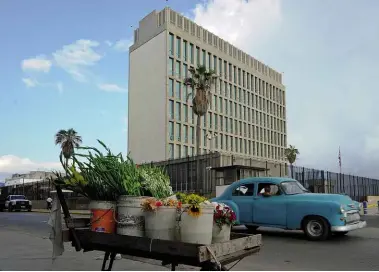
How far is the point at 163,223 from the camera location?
143 inches

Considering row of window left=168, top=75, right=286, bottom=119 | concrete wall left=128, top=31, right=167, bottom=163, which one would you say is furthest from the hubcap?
concrete wall left=128, top=31, right=167, bottom=163

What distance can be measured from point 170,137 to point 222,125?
15971 mm

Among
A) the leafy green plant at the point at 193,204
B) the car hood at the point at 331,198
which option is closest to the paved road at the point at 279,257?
the car hood at the point at 331,198

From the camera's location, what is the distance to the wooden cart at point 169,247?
315 centimetres

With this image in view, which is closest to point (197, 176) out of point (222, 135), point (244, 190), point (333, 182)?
point (333, 182)

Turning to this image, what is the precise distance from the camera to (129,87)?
3044 inches

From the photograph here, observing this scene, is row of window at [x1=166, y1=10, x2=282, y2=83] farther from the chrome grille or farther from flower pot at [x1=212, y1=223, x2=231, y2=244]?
flower pot at [x1=212, y1=223, x2=231, y2=244]

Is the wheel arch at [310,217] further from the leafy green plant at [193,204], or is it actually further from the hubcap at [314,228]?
the leafy green plant at [193,204]

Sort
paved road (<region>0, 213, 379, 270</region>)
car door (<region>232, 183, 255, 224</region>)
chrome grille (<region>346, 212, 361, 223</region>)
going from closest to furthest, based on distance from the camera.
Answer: paved road (<region>0, 213, 379, 270</region>), chrome grille (<region>346, 212, 361, 223</region>), car door (<region>232, 183, 255, 224</region>)

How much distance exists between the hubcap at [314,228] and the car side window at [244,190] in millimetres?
2128

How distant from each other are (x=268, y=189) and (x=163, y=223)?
9.62m

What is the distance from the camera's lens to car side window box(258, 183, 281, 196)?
12.6 metres

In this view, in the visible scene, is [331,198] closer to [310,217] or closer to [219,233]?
[310,217]

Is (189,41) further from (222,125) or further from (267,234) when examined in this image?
(267,234)
